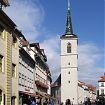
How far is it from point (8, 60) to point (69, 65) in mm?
107005

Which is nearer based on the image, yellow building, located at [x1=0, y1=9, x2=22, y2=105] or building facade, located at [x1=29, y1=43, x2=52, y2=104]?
yellow building, located at [x1=0, y1=9, x2=22, y2=105]

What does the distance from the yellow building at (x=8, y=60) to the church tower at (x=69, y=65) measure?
3884 inches

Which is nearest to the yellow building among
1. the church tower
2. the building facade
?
the building facade

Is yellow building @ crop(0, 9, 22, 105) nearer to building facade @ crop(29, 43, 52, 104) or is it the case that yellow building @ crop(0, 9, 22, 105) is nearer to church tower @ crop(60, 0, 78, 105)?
building facade @ crop(29, 43, 52, 104)

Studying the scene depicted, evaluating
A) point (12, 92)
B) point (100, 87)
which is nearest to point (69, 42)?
point (100, 87)

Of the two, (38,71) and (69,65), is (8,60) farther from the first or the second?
(69,65)

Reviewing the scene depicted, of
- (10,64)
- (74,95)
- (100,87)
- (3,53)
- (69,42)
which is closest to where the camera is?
(3,53)

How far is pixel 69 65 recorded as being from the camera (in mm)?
143500

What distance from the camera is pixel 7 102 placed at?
36625mm

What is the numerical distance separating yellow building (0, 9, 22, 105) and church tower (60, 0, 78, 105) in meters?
98.7

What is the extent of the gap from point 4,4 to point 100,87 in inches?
6055

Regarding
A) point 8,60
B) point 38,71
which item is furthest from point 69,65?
point 8,60

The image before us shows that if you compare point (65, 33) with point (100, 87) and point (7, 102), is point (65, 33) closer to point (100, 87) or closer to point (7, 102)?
point (100, 87)

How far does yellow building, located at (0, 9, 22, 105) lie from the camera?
Result: 115 ft
